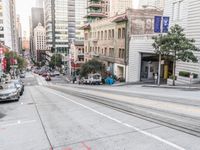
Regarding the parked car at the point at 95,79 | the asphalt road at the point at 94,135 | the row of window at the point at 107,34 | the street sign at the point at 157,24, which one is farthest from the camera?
the parked car at the point at 95,79

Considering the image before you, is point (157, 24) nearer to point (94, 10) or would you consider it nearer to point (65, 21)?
point (94, 10)

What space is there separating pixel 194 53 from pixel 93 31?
3490 cm

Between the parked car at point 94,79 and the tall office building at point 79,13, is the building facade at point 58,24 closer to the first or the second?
the tall office building at point 79,13

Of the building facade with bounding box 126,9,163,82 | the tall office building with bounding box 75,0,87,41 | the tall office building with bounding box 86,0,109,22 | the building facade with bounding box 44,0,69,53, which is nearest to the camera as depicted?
the building facade with bounding box 126,9,163,82

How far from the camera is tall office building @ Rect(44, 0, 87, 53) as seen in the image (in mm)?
140250

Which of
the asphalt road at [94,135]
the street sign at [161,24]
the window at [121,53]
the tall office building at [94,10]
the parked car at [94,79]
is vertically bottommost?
the parked car at [94,79]

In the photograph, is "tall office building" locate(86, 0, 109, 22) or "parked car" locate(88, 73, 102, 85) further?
"tall office building" locate(86, 0, 109, 22)

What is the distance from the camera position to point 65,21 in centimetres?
14112

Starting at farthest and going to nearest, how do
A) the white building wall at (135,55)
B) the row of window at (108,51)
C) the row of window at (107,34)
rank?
the row of window at (108,51) → the row of window at (107,34) → the white building wall at (135,55)

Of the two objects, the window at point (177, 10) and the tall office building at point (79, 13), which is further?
the tall office building at point (79, 13)

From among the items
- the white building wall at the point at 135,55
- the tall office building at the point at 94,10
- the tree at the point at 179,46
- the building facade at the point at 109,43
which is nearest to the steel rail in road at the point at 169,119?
the tree at the point at 179,46

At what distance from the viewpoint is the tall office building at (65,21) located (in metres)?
140

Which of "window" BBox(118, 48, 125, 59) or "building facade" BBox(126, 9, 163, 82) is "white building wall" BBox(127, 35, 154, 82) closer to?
"building facade" BBox(126, 9, 163, 82)

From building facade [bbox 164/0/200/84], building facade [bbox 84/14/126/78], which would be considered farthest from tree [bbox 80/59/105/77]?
building facade [bbox 164/0/200/84]
